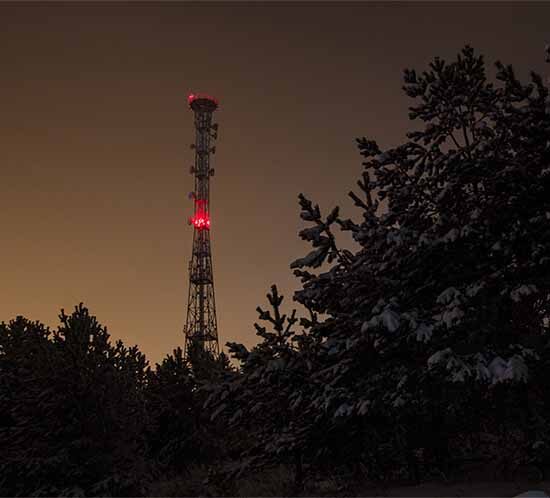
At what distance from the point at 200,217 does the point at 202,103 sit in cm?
1290

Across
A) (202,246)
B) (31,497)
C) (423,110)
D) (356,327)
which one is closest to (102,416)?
(31,497)

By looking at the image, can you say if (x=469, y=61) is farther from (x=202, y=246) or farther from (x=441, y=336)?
(x=202, y=246)

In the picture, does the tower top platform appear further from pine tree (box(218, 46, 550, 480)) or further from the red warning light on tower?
pine tree (box(218, 46, 550, 480))

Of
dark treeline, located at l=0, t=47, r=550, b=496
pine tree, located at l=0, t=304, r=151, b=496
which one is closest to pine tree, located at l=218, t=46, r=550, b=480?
dark treeline, located at l=0, t=47, r=550, b=496

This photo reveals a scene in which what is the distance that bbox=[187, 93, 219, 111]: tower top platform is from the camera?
61.3 metres

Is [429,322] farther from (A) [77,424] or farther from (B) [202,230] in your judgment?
(B) [202,230]

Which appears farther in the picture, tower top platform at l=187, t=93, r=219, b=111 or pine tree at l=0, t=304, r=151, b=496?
tower top platform at l=187, t=93, r=219, b=111

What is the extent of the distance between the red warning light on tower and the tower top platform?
421 inches

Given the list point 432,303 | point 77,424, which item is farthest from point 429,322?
point 77,424

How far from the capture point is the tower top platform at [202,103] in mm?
61281

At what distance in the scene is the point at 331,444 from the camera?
10.6 meters

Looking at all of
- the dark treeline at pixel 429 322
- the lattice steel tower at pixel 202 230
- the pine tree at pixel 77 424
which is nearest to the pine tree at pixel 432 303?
the dark treeline at pixel 429 322

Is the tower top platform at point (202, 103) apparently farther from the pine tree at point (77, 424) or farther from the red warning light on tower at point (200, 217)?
the pine tree at point (77, 424)

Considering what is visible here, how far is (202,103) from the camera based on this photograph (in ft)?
201
